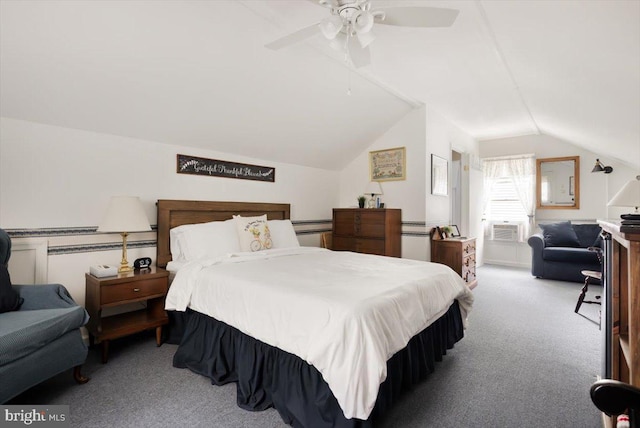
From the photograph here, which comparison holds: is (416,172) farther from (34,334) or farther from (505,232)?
(34,334)

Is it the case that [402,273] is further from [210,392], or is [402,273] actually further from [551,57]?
[551,57]

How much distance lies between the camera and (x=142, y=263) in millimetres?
2861

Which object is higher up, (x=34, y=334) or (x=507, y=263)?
(x=34, y=334)

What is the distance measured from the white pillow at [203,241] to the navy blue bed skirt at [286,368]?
0.59 meters

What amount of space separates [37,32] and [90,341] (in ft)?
7.66

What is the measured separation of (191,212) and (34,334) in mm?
1733

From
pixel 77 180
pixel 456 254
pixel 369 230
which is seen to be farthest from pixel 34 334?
pixel 456 254

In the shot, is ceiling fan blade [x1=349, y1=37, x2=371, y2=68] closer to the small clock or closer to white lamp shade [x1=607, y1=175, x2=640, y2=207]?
white lamp shade [x1=607, y1=175, x2=640, y2=207]

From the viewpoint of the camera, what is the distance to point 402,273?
2320mm

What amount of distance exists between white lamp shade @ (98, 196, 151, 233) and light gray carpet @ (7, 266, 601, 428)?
1.03 m

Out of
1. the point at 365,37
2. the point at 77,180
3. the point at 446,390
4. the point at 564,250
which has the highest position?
the point at 365,37

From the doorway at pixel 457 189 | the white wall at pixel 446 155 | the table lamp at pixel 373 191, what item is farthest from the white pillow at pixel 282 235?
the doorway at pixel 457 189

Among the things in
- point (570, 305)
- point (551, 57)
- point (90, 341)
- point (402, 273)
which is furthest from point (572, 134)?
point (90, 341)

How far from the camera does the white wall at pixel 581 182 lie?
5281 mm
